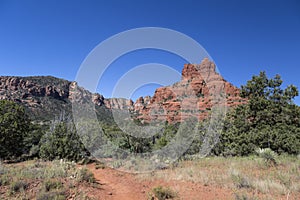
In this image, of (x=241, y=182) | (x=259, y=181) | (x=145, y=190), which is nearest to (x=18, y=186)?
(x=145, y=190)

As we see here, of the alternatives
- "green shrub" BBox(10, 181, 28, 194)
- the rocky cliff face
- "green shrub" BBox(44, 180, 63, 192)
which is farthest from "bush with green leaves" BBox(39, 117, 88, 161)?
the rocky cliff face

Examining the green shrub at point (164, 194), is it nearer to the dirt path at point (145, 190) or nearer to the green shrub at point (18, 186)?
the dirt path at point (145, 190)

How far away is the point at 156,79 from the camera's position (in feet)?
51.5

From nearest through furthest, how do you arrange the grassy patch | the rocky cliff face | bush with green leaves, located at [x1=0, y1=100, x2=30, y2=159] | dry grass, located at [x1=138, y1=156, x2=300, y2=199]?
1. dry grass, located at [x1=138, y1=156, x2=300, y2=199]
2. the grassy patch
3. bush with green leaves, located at [x1=0, y1=100, x2=30, y2=159]
4. the rocky cliff face

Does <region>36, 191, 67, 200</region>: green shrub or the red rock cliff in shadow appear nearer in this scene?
<region>36, 191, 67, 200</region>: green shrub

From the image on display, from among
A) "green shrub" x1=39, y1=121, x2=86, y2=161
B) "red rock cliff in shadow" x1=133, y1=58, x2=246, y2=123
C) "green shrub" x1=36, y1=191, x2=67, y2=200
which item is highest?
"red rock cliff in shadow" x1=133, y1=58, x2=246, y2=123

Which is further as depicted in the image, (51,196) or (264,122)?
(264,122)

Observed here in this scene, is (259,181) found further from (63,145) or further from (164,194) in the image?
(63,145)

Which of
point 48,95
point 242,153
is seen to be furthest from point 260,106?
point 48,95

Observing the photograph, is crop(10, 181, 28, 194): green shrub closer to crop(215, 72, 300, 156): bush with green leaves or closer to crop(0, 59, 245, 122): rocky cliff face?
crop(215, 72, 300, 156): bush with green leaves

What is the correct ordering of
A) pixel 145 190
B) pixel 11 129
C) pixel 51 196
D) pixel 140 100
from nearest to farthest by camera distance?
pixel 51 196
pixel 145 190
pixel 11 129
pixel 140 100

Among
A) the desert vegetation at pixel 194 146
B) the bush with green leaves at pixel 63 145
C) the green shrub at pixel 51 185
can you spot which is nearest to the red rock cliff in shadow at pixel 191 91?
the desert vegetation at pixel 194 146

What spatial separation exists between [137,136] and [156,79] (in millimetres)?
6603

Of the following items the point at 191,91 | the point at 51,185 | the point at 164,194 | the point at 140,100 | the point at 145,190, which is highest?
the point at 191,91
